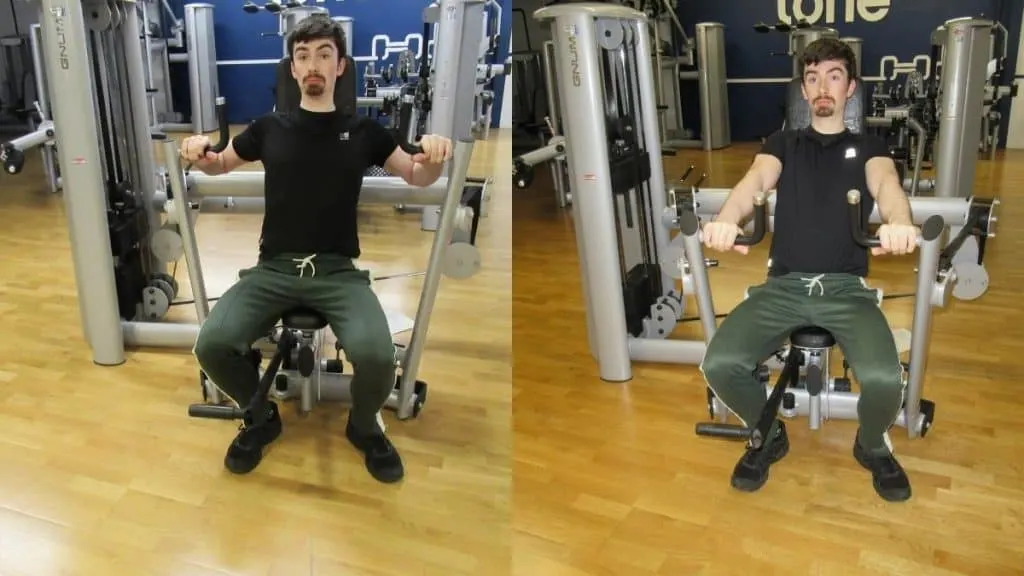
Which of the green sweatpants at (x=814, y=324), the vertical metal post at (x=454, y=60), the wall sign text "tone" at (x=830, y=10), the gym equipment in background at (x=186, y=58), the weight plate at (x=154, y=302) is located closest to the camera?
the green sweatpants at (x=814, y=324)

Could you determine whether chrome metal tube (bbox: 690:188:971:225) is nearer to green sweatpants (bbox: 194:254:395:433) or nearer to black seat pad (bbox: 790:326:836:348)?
black seat pad (bbox: 790:326:836:348)

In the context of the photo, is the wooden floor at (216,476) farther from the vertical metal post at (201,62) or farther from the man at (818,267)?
the vertical metal post at (201,62)

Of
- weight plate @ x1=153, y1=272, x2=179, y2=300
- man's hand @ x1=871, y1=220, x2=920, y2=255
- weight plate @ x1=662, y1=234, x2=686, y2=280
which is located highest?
man's hand @ x1=871, y1=220, x2=920, y2=255

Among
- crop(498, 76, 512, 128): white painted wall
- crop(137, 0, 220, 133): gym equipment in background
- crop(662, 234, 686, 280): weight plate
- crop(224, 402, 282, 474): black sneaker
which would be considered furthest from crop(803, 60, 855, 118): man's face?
crop(137, 0, 220, 133): gym equipment in background

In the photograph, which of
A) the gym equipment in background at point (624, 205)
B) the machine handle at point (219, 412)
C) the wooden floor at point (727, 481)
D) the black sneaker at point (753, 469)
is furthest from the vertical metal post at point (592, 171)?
the machine handle at point (219, 412)

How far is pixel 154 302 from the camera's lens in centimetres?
286

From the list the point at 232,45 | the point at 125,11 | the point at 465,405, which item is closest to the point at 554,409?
the point at 465,405

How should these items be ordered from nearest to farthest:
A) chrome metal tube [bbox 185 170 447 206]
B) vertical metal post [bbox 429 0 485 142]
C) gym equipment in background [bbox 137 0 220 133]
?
chrome metal tube [bbox 185 170 447 206]
vertical metal post [bbox 429 0 485 142]
gym equipment in background [bbox 137 0 220 133]

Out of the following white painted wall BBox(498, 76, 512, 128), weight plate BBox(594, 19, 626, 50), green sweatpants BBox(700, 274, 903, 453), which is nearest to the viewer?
green sweatpants BBox(700, 274, 903, 453)

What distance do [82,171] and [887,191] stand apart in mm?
2091

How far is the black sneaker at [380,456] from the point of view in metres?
1.95

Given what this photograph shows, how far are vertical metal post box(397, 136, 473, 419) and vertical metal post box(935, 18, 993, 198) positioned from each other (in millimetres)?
2251

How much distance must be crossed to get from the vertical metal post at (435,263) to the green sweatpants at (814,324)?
68 centimetres

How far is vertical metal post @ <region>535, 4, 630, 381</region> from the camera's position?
2297 millimetres
